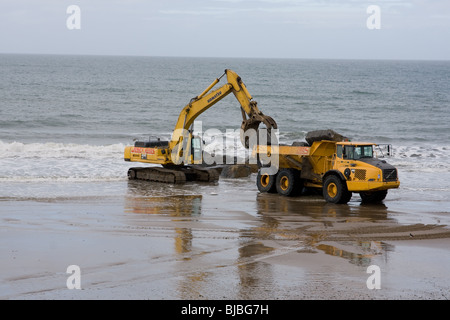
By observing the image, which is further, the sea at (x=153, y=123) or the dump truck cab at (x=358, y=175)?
the sea at (x=153, y=123)

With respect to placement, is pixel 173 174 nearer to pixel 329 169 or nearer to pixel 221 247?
pixel 329 169

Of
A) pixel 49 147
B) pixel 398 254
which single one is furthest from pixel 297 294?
pixel 49 147

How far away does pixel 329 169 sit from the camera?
22.0m

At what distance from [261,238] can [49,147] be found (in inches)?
890

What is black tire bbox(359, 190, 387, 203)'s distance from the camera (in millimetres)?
21359

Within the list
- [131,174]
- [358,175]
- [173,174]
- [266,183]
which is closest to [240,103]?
[266,183]

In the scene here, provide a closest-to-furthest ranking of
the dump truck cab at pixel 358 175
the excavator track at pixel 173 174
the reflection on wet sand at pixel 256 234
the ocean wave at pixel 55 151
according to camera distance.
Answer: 1. the reflection on wet sand at pixel 256 234
2. the dump truck cab at pixel 358 175
3. the excavator track at pixel 173 174
4. the ocean wave at pixel 55 151

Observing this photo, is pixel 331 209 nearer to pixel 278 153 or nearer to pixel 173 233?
pixel 278 153

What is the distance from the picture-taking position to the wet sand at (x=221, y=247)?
11.7m

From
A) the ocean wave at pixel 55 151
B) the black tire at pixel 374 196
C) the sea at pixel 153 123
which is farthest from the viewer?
the ocean wave at pixel 55 151

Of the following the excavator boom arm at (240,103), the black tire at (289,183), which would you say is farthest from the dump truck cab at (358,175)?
the excavator boom arm at (240,103)

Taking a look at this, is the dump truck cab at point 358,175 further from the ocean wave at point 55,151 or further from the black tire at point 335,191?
the ocean wave at point 55,151

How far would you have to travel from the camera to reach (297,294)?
11469mm

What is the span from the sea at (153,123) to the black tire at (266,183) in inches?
99.8
